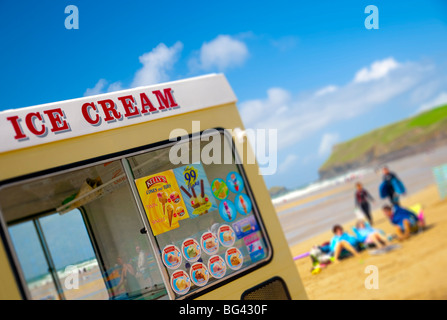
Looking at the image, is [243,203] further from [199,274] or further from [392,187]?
[392,187]

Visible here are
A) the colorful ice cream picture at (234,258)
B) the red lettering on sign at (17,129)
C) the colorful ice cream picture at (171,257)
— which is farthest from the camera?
the colorful ice cream picture at (234,258)

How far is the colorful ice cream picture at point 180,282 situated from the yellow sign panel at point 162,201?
1.14ft

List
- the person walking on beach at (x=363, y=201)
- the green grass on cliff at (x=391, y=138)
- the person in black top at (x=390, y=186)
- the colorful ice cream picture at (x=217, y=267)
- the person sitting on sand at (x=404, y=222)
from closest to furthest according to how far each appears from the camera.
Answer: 1. the colorful ice cream picture at (x=217, y=267)
2. the person sitting on sand at (x=404, y=222)
3. the person in black top at (x=390, y=186)
4. the person walking on beach at (x=363, y=201)
5. the green grass on cliff at (x=391, y=138)

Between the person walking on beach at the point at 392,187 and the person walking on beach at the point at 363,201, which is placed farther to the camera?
the person walking on beach at the point at 363,201

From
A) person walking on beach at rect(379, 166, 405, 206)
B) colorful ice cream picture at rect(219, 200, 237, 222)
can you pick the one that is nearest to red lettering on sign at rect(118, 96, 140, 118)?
colorful ice cream picture at rect(219, 200, 237, 222)

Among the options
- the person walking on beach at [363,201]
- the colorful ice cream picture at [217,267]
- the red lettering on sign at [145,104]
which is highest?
the red lettering on sign at [145,104]

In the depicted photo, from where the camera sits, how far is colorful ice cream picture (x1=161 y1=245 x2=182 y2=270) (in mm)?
3486

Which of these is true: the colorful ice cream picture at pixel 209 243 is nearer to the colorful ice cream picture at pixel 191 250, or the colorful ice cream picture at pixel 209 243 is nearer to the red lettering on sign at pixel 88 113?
the colorful ice cream picture at pixel 191 250

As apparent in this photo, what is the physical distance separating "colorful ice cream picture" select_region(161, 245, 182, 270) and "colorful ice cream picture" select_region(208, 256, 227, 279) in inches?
10.2

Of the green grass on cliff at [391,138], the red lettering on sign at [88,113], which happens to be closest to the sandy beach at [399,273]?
the red lettering on sign at [88,113]

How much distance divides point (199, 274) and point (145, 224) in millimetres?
574

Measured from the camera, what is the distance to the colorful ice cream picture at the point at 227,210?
12.5 feet

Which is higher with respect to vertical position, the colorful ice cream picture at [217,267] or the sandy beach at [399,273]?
the colorful ice cream picture at [217,267]
